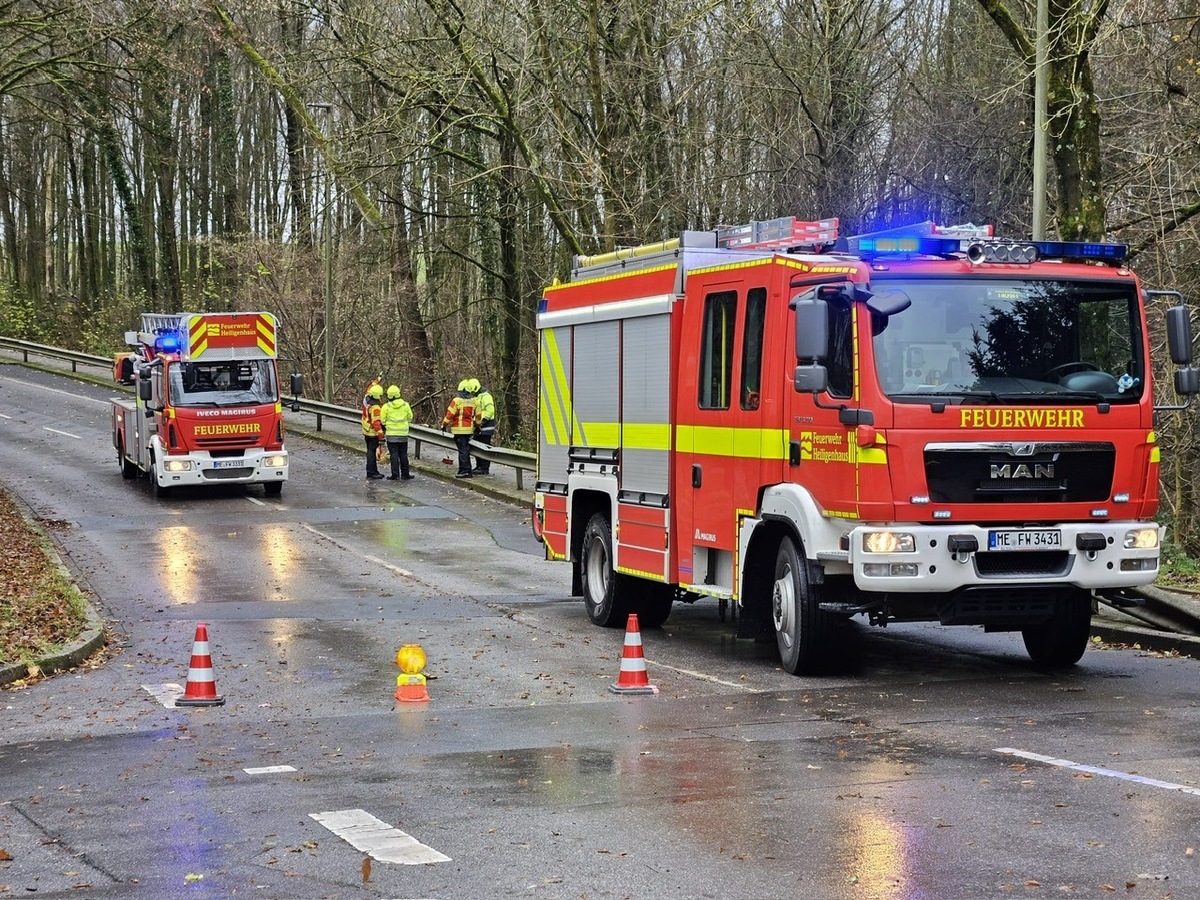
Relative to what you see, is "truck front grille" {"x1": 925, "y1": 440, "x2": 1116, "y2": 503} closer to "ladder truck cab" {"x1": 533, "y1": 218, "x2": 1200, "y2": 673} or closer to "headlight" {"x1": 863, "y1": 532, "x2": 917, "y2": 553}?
"ladder truck cab" {"x1": 533, "y1": 218, "x2": 1200, "y2": 673}

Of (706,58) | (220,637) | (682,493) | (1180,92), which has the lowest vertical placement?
(220,637)

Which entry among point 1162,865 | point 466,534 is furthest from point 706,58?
point 1162,865

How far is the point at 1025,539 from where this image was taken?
37.7ft

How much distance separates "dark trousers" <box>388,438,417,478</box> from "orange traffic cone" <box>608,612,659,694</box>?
1814 centimetres

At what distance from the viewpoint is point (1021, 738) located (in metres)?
9.53

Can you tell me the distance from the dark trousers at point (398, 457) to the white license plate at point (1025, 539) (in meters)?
19.2

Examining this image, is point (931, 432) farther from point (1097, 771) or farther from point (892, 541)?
point (1097, 771)

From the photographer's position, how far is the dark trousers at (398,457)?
2969cm

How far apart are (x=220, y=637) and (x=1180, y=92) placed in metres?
11.9

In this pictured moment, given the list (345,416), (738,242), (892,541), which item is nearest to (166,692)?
(892,541)

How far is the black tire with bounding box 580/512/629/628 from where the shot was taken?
15.4m

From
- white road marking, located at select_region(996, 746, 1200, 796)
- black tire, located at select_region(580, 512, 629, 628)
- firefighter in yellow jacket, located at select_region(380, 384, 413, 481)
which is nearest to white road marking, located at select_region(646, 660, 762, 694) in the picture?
black tire, located at select_region(580, 512, 629, 628)

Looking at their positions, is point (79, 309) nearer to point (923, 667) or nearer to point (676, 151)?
point (676, 151)

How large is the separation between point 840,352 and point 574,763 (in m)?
3.77
